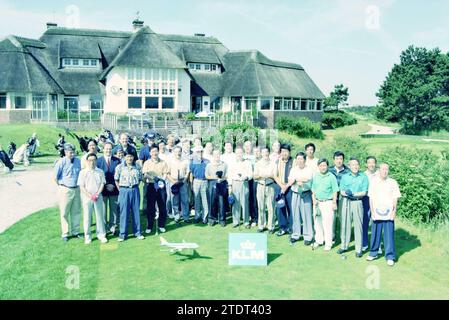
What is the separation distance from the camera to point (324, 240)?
958 cm

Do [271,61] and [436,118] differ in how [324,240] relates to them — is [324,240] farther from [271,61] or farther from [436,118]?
[436,118]

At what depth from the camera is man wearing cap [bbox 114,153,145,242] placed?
948 cm

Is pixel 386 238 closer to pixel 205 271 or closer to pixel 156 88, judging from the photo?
pixel 205 271

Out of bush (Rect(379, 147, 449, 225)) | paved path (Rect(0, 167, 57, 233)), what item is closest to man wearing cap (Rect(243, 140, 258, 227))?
bush (Rect(379, 147, 449, 225))

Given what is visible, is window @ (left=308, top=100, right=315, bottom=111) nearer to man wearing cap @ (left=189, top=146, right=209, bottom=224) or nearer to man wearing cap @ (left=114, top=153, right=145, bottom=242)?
man wearing cap @ (left=189, top=146, right=209, bottom=224)

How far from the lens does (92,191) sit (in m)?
9.34

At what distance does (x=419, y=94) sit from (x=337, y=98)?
12882 mm

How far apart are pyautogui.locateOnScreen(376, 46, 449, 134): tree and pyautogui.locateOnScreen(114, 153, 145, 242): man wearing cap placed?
43.7 meters

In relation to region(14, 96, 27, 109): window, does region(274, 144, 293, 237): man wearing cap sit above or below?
below

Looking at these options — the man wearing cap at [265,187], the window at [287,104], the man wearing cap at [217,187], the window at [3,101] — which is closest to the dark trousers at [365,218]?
the man wearing cap at [265,187]

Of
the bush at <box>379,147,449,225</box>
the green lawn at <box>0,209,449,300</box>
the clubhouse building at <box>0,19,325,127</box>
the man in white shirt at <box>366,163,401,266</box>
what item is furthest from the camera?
the clubhouse building at <box>0,19,325,127</box>

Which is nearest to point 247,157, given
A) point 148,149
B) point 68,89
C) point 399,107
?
point 148,149

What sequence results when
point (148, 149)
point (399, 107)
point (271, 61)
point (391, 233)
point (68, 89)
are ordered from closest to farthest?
point (391, 233) < point (148, 149) < point (68, 89) < point (271, 61) < point (399, 107)

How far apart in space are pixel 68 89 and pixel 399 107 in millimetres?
32731
